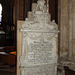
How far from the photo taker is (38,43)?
10.6 ft

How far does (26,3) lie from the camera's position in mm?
10664

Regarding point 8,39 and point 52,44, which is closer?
point 52,44

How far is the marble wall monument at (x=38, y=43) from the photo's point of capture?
3100mm

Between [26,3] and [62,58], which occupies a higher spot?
[26,3]

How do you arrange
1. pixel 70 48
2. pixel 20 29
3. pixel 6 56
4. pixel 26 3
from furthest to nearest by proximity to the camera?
pixel 26 3, pixel 6 56, pixel 70 48, pixel 20 29

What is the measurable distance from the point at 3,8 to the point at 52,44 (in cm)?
1569

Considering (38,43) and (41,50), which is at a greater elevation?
(38,43)

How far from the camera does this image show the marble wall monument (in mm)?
3100

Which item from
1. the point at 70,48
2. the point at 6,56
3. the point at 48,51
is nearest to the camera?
the point at 48,51

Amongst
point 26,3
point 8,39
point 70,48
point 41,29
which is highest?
point 26,3

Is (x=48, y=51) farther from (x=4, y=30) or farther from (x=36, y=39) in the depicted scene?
(x=4, y=30)

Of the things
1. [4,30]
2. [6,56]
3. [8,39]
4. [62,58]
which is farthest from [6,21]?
[62,58]

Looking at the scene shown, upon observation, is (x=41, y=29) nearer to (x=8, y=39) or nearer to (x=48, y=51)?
(x=48, y=51)

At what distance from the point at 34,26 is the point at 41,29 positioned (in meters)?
0.22
